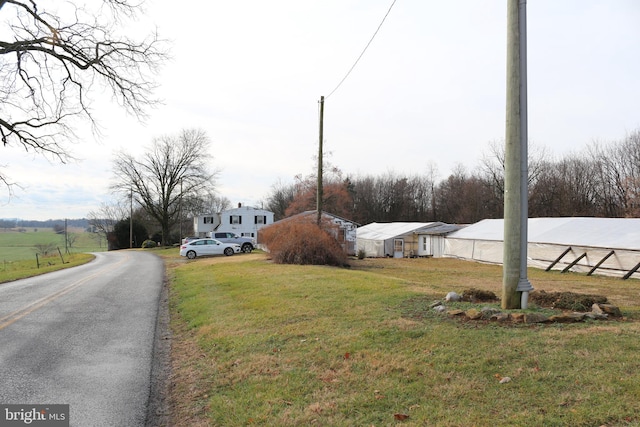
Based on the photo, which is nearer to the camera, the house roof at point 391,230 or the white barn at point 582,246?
the white barn at point 582,246

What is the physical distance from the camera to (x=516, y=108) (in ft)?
25.4

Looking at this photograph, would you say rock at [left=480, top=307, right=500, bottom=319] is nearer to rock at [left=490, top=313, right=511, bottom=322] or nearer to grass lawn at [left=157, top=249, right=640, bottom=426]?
rock at [left=490, top=313, right=511, bottom=322]

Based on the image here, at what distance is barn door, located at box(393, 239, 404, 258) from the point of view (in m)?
46.2

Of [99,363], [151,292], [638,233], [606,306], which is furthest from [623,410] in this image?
[638,233]

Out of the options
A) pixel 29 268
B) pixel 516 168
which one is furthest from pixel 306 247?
pixel 29 268

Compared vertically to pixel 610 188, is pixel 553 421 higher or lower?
lower

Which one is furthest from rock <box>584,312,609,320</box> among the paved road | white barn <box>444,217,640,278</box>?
white barn <box>444,217,640,278</box>

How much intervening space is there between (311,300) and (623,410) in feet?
22.5

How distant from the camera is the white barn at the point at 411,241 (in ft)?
144

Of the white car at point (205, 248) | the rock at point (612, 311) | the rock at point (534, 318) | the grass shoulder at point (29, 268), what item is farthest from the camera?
the white car at point (205, 248)

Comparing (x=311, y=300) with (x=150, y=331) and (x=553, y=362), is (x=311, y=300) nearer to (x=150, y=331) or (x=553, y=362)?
(x=150, y=331)

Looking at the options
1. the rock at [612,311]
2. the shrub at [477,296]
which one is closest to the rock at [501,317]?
the rock at [612,311]

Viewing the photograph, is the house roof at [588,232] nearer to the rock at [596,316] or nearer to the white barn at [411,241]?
the white barn at [411,241]

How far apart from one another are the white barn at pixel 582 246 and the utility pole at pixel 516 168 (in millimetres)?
17109
